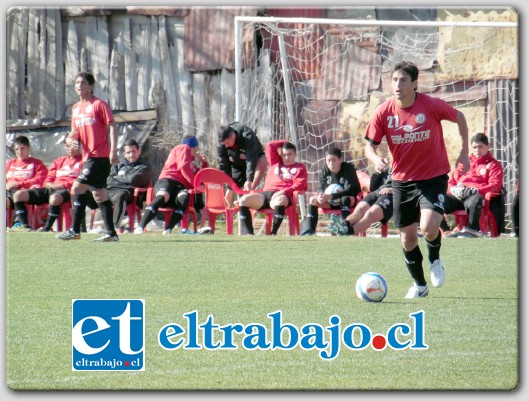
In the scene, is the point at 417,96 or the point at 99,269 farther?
the point at 99,269

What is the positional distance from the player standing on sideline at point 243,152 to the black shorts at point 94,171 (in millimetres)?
1632

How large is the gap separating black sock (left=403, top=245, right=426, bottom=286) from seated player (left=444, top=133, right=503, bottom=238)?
3608 millimetres

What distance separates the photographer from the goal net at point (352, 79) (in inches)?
410

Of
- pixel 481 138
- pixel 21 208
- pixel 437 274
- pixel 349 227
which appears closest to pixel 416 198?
pixel 437 274

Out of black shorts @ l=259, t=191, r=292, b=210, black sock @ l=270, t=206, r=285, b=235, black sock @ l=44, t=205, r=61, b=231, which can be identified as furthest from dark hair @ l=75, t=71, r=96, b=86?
black sock @ l=270, t=206, r=285, b=235

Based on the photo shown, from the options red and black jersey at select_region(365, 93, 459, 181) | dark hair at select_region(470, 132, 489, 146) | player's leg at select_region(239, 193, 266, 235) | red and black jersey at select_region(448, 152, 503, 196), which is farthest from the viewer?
player's leg at select_region(239, 193, 266, 235)

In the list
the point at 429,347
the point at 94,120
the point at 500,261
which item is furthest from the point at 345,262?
the point at 429,347

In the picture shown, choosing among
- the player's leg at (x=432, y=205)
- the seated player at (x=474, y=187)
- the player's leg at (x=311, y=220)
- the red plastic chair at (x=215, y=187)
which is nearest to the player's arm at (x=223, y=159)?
the red plastic chair at (x=215, y=187)

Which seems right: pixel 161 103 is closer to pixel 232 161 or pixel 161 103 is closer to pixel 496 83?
pixel 232 161

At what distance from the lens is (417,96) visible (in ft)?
22.3

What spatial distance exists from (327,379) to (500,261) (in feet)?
13.5

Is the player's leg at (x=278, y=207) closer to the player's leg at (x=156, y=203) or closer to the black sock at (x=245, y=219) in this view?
the black sock at (x=245, y=219)

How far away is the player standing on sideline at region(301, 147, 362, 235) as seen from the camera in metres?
11.0

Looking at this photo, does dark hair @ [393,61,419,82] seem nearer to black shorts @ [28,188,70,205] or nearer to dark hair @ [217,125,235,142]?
dark hair @ [217,125,235,142]
